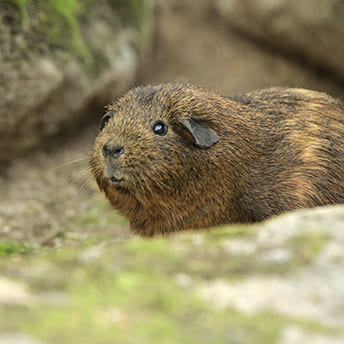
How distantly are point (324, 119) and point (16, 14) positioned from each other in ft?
15.6

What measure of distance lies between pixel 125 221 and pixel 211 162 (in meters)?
2.06

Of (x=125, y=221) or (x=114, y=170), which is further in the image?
(x=125, y=221)

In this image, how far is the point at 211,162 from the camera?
5359mm

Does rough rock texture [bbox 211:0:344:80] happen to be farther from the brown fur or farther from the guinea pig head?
the guinea pig head

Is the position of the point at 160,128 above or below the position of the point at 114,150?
above

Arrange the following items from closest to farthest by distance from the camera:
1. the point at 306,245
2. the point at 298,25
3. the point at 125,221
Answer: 1. the point at 306,245
2. the point at 125,221
3. the point at 298,25

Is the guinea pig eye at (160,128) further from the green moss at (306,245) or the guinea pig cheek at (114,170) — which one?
the green moss at (306,245)

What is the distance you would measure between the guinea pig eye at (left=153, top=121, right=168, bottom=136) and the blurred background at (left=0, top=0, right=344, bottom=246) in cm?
108

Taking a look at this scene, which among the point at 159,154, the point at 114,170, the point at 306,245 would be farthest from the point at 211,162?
the point at 306,245

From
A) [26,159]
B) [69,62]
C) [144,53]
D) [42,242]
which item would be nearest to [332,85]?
[144,53]

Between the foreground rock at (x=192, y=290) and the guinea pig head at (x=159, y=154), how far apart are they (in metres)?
1.82

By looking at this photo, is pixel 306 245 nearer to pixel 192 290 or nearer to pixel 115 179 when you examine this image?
pixel 192 290

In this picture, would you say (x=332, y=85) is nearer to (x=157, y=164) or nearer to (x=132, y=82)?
(x=132, y=82)

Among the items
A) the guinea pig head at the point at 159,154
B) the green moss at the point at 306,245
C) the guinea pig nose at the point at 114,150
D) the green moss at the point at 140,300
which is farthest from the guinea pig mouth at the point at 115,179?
the green moss at the point at 306,245
